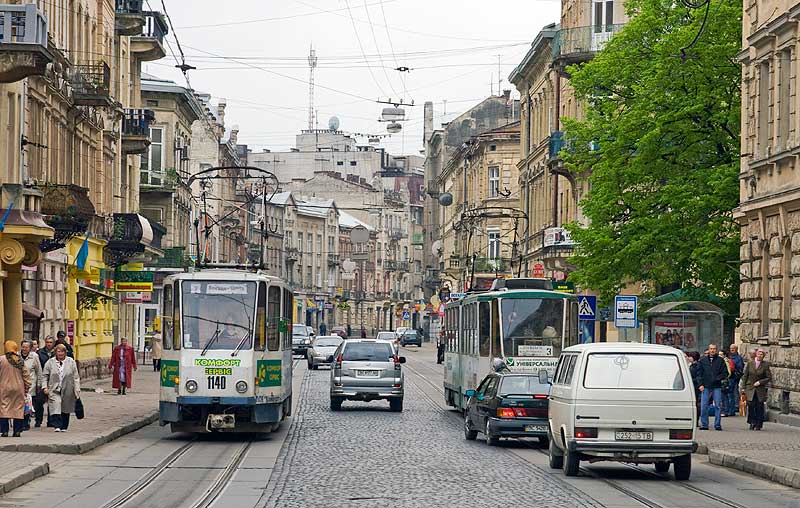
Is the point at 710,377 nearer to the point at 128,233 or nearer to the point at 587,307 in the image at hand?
the point at 587,307

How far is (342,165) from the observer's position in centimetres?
18025

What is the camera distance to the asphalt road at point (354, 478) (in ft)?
55.5

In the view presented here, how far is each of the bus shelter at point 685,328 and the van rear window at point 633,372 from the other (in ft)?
51.6

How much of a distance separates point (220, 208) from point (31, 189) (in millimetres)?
73844

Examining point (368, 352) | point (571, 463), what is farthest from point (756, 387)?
point (571, 463)

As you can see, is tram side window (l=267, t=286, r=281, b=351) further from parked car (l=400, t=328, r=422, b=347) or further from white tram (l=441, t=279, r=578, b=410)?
parked car (l=400, t=328, r=422, b=347)

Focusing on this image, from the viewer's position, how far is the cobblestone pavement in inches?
669

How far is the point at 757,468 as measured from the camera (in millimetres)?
21422

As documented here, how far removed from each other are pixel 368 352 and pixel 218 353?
11353mm

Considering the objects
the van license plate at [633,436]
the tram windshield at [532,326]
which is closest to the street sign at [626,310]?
the tram windshield at [532,326]

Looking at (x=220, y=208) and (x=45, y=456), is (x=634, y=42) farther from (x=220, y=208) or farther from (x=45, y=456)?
(x=220, y=208)

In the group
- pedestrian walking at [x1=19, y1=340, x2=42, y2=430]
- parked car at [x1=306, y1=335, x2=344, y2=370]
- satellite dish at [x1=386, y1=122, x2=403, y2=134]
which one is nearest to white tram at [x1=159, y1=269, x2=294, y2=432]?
pedestrian walking at [x1=19, y1=340, x2=42, y2=430]

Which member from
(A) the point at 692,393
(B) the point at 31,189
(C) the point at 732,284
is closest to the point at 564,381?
(A) the point at 692,393

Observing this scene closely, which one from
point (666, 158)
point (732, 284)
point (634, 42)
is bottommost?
point (732, 284)
